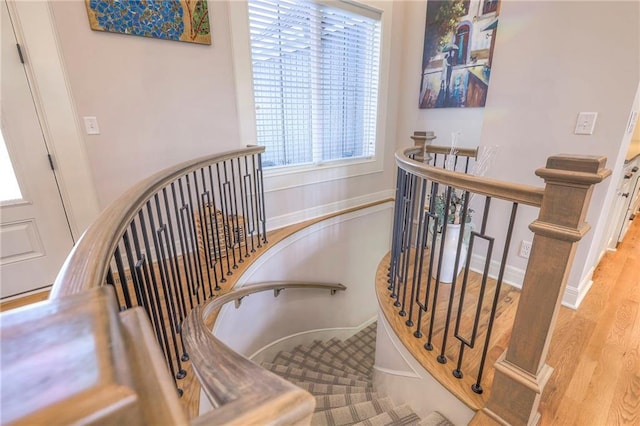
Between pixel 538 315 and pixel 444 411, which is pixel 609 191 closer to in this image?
pixel 538 315

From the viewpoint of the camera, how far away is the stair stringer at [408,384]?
1.29m

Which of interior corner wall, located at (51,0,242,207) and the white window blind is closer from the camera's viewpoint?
interior corner wall, located at (51,0,242,207)

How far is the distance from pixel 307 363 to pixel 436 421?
187cm

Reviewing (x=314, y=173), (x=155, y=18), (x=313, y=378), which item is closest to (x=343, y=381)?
(x=313, y=378)

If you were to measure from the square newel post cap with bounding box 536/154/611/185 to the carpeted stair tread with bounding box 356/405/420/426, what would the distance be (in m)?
1.27

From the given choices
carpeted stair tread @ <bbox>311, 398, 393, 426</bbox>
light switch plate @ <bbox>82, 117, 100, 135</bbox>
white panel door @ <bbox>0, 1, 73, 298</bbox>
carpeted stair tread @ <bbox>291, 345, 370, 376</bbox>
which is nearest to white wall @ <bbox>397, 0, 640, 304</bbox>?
carpeted stair tread @ <bbox>311, 398, 393, 426</bbox>

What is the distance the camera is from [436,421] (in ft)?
4.30

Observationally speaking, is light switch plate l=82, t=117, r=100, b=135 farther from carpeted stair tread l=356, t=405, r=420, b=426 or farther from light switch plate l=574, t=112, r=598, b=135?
light switch plate l=574, t=112, r=598, b=135

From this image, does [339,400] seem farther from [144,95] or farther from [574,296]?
[144,95]

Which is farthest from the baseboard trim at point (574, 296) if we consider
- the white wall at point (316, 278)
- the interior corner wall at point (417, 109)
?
the white wall at point (316, 278)

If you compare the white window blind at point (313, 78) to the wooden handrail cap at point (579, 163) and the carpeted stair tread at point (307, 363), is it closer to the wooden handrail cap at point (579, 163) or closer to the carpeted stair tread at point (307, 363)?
the carpeted stair tread at point (307, 363)

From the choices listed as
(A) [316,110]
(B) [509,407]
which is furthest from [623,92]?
(A) [316,110]

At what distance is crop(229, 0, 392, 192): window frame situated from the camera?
2455 millimetres

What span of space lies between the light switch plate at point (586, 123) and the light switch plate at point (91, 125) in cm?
316
